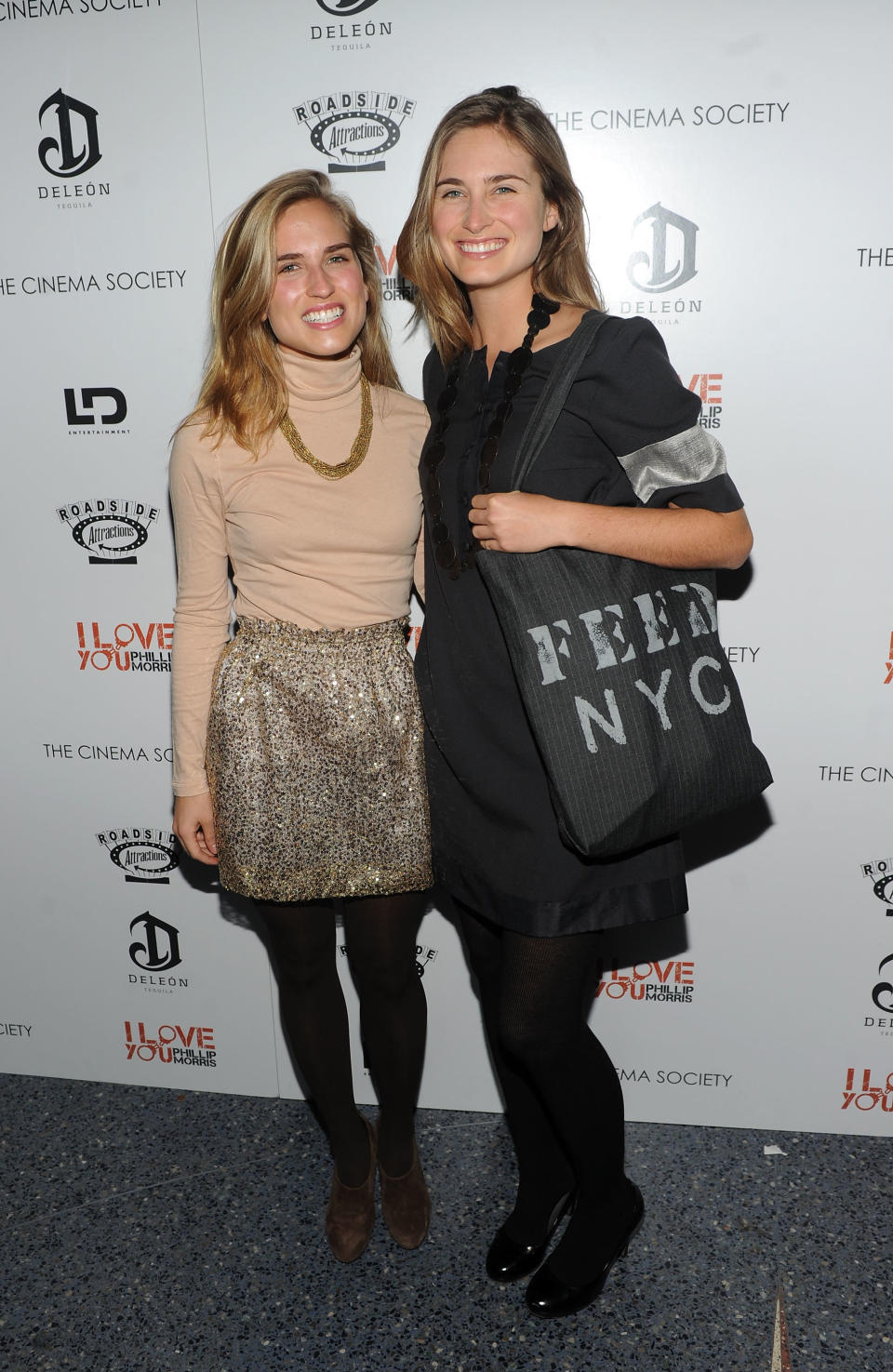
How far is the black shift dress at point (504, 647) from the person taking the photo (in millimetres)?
1329

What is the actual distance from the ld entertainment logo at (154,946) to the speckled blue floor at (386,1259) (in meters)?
0.33

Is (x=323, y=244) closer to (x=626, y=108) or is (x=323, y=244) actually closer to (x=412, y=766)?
(x=626, y=108)

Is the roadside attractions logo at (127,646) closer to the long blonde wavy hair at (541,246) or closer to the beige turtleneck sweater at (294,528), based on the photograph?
the beige turtleneck sweater at (294,528)

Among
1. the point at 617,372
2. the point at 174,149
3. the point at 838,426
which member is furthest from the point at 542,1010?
the point at 174,149

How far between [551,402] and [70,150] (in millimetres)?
1190

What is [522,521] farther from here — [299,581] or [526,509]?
[299,581]

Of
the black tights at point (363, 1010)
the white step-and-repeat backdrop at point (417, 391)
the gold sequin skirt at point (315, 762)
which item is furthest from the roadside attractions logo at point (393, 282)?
the black tights at point (363, 1010)

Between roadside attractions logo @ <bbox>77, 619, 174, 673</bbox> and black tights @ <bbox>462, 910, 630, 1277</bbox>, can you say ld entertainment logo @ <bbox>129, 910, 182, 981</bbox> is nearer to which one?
roadside attractions logo @ <bbox>77, 619, 174, 673</bbox>

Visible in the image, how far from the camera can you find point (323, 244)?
151cm

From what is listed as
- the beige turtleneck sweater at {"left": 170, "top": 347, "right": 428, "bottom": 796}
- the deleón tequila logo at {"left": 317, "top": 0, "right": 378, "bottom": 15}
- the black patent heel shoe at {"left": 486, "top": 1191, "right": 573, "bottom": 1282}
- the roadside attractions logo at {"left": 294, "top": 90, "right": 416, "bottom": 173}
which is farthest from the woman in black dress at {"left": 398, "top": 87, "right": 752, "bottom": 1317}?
the deleón tequila logo at {"left": 317, "top": 0, "right": 378, "bottom": 15}

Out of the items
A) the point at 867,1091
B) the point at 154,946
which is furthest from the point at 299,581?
the point at 867,1091

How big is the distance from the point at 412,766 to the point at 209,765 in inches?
13.3

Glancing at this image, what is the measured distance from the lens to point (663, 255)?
1779mm

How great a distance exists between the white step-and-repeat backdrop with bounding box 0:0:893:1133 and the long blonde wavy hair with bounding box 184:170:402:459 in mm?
317
